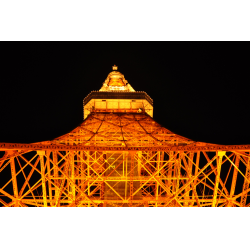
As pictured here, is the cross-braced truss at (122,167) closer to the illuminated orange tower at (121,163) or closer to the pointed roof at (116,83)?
the illuminated orange tower at (121,163)

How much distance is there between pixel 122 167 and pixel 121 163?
3287 millimetres

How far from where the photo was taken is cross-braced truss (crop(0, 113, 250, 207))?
1075 cm

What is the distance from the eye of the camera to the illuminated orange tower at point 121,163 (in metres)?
10.8

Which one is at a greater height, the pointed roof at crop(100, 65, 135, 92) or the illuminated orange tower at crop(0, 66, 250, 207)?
the pointed roof at crop(100, 65, 135, 92)

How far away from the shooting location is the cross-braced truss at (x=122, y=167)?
35.3 ft

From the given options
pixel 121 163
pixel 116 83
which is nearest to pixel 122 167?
pixel 121 163

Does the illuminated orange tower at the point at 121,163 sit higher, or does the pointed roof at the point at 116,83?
the pointed roof at the point at 116,83

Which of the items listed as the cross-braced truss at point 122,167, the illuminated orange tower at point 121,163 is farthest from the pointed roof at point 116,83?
the cross-braced truss at point 122,167

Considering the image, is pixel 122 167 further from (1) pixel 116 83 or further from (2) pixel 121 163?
(1) pixel 116 83

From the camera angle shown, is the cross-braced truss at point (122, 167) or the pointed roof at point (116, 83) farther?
the pointed roof at point (116, 83)

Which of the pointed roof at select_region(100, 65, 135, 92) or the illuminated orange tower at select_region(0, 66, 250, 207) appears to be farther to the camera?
the pointed roof at select_region(100, 65, 135, 92)

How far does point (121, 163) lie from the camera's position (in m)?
14.0

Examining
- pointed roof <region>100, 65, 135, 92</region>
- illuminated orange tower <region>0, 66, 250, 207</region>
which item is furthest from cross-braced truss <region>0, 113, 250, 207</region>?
pointed roof <region>100, 65, 135, 92</region>

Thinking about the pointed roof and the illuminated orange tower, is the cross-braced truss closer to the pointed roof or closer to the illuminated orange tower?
the illuminated orange tower
